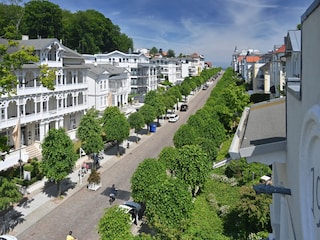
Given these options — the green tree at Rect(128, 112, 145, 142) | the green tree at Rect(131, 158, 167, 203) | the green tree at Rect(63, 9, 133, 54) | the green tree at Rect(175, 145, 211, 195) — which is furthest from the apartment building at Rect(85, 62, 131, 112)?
the green tree at Rect(63, 9, 133, 54)

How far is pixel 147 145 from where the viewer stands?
37.9 meters

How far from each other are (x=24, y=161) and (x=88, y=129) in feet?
19.3

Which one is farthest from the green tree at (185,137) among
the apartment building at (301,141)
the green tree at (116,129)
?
the apartment building at (301,141)

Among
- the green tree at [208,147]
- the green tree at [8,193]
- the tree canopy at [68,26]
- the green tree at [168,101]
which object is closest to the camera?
the green tree at [8,193]

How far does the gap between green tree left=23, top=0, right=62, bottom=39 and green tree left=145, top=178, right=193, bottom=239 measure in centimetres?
6384

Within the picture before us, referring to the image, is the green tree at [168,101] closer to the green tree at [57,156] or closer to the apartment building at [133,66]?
the apartment building at [133,66]

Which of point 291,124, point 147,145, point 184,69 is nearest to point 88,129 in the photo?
point 147,145

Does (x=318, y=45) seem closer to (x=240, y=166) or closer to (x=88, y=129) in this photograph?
(x=240, y=166)

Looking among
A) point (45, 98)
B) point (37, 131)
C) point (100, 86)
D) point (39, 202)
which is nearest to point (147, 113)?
point (100, 86)

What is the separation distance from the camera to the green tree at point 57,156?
72.0 feet

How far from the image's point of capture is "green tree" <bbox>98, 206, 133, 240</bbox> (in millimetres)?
14031

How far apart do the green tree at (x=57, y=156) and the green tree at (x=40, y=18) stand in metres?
55.0

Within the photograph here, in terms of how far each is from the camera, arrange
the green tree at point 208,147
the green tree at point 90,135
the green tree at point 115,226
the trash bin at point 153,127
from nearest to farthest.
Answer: the green tree at point 115,226
the green tree at point 208,147
the green tree at point 90,135
the trash bin at point 153,127

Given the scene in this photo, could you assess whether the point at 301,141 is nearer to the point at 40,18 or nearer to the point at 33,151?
the point at 33,151
